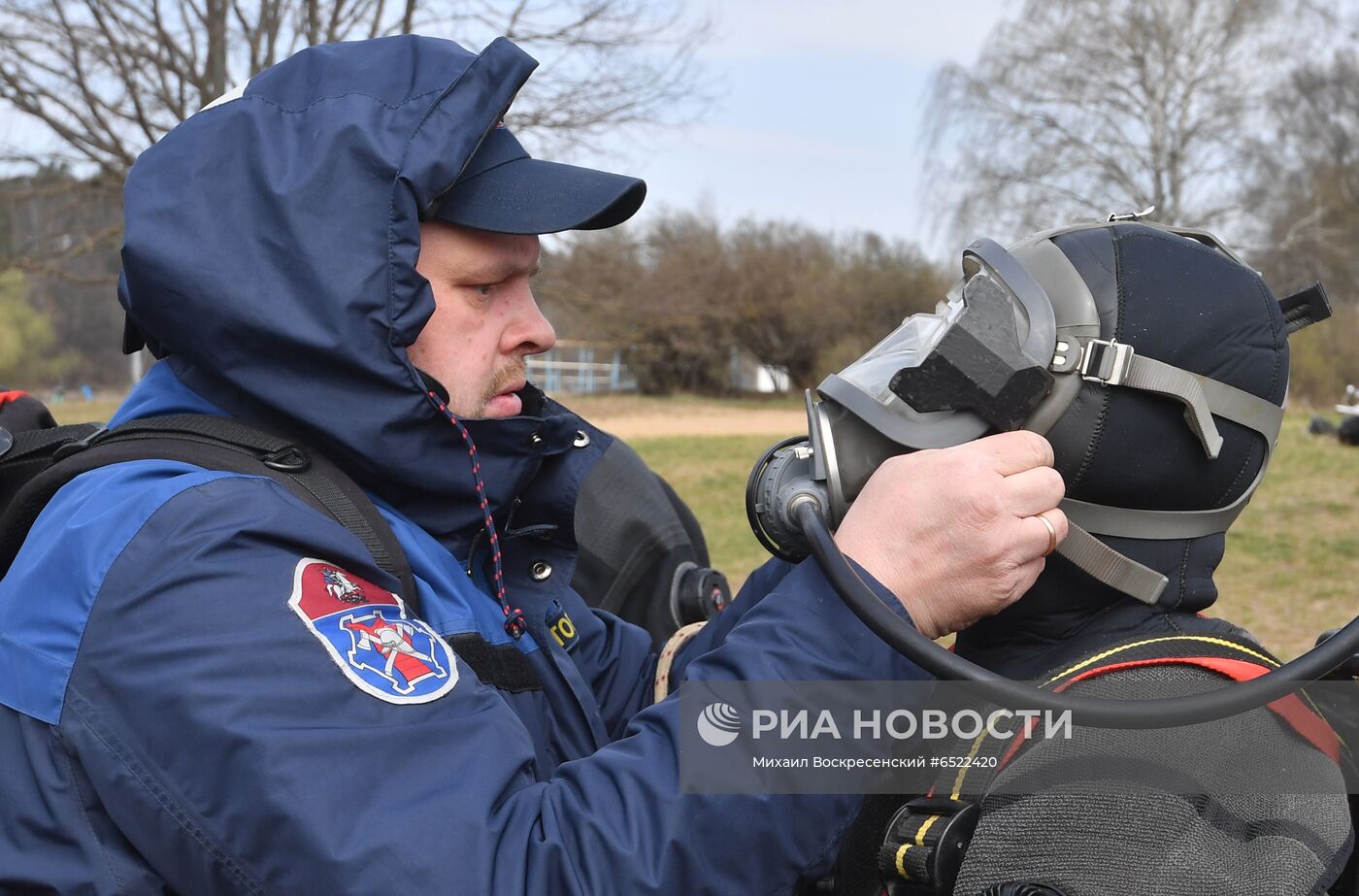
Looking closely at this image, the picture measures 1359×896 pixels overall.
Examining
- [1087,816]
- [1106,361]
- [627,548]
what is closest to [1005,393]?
[1106,361]

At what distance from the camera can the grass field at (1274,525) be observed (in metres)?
7.45

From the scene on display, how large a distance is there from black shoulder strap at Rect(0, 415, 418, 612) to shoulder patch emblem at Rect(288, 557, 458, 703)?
Answer: 0.11m

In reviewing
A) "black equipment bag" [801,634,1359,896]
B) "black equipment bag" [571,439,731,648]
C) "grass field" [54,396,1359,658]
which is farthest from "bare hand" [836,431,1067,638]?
"grass field" [54,396,1359,658]

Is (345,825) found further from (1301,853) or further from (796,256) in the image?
(796,256)

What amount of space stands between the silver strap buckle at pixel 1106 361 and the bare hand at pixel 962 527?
19 centimetres

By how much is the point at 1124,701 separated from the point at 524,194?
1.20 meters

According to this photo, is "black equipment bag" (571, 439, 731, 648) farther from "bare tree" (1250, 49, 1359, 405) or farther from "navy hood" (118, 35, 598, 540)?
A: "bare tree" (1250, 49, 1359, 405)

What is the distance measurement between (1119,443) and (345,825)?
3.89ft

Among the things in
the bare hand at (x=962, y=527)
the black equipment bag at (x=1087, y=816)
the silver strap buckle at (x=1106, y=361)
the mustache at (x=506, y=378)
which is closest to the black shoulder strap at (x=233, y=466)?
the mustache at (x=506, y=378)

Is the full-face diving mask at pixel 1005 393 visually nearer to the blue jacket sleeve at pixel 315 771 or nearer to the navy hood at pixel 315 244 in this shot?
the blue jacket sleeve at pixel 315 771

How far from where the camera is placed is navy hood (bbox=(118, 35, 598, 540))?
167 cm

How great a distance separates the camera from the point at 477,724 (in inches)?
59.0

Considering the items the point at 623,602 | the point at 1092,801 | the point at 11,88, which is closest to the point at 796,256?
the point at 11,88

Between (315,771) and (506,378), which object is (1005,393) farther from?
(315,771)
